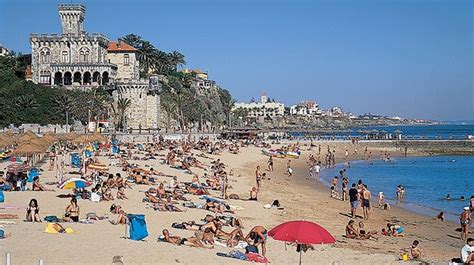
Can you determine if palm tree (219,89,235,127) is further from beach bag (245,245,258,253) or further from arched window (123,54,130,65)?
beach bag (245,245,258,253)

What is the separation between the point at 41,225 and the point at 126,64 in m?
56.8

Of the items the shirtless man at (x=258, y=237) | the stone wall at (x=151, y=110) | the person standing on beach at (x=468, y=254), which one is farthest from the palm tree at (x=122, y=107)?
the person standing on beach at (x=468, y=254)

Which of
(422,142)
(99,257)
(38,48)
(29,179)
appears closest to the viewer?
(99,257)

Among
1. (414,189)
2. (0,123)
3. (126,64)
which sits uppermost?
(126,64)

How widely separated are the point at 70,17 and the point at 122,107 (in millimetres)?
13768

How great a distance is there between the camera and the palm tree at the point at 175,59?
94.9 m

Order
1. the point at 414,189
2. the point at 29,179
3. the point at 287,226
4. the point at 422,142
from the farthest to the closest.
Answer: the point at 422,142 → the point at 414,189 → the point at 29,179 → the point at 287,226

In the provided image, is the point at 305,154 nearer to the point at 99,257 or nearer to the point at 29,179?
the point at 29,179

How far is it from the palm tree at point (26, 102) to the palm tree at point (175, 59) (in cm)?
4377

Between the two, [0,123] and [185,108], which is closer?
[0,123]

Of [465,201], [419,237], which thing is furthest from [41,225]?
[465,201]

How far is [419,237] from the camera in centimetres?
1758

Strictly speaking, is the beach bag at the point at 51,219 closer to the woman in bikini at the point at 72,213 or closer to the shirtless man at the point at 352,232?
the woman in bikini at the point at 72,213

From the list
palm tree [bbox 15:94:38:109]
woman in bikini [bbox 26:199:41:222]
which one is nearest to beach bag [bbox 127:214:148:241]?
woman in bikini [bbox 26:199:41:222]
